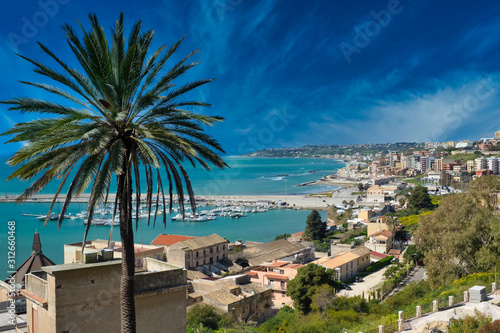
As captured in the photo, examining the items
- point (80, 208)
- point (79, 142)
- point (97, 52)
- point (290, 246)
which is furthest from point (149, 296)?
point (80, 208)

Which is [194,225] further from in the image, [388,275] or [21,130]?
[21,130]

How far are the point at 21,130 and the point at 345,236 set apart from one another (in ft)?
125

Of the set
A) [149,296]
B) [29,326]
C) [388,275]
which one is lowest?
[388,275]

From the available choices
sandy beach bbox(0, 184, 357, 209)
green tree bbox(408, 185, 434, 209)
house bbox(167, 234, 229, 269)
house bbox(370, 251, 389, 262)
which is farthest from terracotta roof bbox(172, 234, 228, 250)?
sandy beach bbox(0, 184, 357, 209)

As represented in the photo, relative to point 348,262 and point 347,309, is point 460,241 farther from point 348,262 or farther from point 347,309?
point 348,262

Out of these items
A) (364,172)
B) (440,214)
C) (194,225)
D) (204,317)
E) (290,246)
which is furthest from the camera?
(364,172)

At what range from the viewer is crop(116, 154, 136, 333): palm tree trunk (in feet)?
16.5

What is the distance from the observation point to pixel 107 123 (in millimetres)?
5266

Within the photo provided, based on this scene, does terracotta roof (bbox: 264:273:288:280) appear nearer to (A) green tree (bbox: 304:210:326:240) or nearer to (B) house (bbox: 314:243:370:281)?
(B) house (bbox: 314:243:370:281)

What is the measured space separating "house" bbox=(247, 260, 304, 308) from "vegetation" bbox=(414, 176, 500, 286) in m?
7.97

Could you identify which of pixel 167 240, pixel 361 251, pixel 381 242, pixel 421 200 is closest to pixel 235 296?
pixel 361 251

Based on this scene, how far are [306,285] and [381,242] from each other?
52.9 feet

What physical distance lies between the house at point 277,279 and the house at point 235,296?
1.40m

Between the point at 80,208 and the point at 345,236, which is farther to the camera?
the point at 80,208
